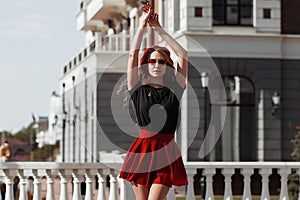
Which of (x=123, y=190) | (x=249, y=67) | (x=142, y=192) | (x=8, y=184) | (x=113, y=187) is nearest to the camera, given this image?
(x=142, y=192)

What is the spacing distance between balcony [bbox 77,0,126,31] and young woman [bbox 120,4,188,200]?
28.7 meters

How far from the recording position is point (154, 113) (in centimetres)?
836

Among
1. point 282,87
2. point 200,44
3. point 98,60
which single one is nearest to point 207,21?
point 200,44

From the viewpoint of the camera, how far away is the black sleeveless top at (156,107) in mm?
8367

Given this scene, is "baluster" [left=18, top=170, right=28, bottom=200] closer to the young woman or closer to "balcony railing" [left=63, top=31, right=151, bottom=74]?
the young woman

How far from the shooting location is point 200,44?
27125 millimetres

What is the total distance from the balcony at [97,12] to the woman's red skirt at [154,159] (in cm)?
2885

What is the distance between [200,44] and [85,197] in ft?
56.4

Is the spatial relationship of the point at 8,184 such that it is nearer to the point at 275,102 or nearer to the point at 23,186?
the point at 23,186

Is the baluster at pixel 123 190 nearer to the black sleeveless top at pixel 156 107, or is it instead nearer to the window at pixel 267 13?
the black sleeveless top at pixel 156 107

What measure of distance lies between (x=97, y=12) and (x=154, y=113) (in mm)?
31962

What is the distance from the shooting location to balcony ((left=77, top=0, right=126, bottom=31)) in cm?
3797

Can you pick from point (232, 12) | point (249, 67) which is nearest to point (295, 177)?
point (249, 67)

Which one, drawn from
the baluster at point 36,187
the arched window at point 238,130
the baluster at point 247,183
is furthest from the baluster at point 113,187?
the arched window at point 238,130
